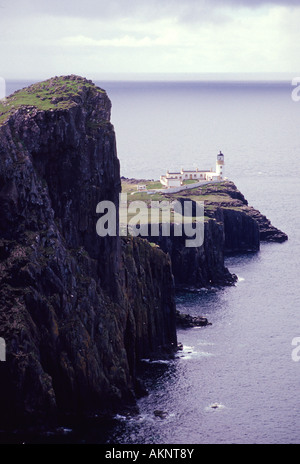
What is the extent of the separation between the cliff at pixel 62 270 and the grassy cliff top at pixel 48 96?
1.00 feet

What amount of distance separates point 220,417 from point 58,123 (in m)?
48.7

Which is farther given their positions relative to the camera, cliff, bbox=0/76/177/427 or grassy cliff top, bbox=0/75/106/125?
grassy cliff top, bbox=0/75/106/125

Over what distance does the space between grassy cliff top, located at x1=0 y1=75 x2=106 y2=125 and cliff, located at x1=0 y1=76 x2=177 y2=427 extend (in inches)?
12.0

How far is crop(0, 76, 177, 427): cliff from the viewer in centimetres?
15312

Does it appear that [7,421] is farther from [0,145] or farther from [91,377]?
[0,145]

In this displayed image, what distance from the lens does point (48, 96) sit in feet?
595

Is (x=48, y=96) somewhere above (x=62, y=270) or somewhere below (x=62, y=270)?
above

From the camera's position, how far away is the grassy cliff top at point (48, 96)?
175 metres

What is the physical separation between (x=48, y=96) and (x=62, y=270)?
1301 inches

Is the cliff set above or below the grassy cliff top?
below

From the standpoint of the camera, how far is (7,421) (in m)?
151

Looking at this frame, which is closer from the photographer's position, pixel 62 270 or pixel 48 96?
pixel 62 270

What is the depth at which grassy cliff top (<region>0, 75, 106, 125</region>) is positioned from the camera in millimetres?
175125
